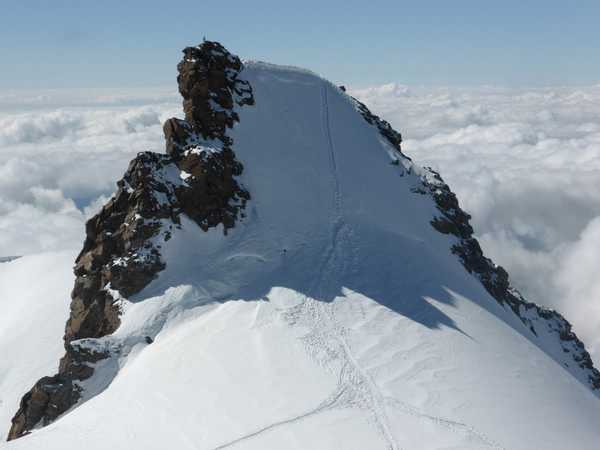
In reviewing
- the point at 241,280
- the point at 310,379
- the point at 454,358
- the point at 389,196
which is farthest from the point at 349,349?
the point at 389,196

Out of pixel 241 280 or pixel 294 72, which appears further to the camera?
pixel 294 72

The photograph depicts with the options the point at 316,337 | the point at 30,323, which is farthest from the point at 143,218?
the point at 30,323

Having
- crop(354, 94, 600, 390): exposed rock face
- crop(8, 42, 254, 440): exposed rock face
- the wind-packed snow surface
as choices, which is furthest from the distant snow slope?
crop(354, 94, 600, 390): exposed rock face

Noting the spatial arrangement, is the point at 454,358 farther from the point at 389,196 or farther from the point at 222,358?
the point at 389,196

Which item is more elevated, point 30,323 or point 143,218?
point 143,218

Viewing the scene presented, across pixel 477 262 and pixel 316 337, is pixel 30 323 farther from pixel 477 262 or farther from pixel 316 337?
pixel 477 262
